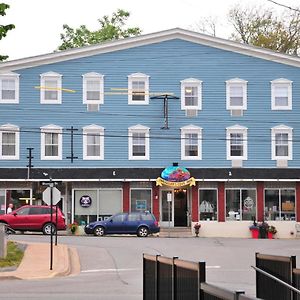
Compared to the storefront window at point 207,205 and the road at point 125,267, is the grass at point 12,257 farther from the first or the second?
the storefront window at point 207,205

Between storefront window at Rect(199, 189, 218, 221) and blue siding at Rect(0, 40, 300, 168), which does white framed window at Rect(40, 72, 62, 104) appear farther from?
storefront window at Rect(199, 189, 218, 221)

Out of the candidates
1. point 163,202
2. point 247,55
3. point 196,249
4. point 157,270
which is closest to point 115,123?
point 163,202

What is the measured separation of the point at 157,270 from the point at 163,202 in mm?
38702

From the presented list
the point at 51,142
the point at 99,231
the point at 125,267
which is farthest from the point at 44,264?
the point at 51,142

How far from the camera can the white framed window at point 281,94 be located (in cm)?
4834

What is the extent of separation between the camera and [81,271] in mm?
25391

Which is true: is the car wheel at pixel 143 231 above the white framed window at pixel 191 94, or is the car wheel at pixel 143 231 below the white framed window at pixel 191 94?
below

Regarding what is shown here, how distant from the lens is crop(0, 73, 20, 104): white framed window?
47.4 metres

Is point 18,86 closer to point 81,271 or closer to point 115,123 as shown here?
point 115,123

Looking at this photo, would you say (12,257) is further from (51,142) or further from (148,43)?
(148,43)

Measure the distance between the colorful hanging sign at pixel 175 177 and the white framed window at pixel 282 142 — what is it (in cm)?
560

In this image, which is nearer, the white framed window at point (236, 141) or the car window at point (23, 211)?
the car window at point (23, 211)

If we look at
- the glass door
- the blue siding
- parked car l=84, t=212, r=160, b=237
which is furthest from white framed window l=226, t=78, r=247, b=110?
parked car l=84, t=212, r=160, b=237

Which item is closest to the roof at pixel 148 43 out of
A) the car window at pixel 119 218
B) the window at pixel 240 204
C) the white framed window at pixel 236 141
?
the white framed window at pixel 236 141
